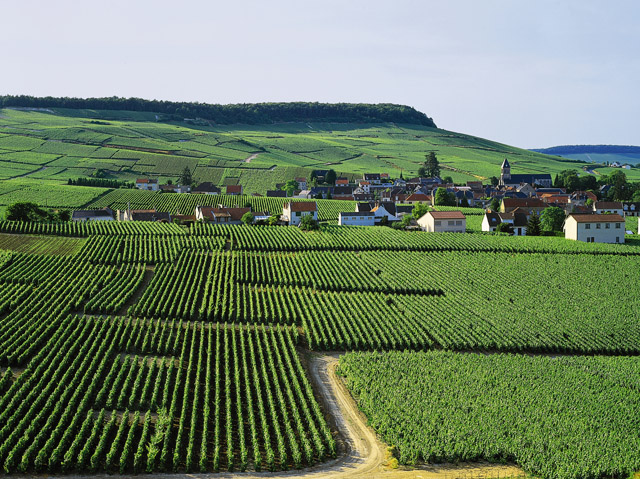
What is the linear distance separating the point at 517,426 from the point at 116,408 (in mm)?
20942

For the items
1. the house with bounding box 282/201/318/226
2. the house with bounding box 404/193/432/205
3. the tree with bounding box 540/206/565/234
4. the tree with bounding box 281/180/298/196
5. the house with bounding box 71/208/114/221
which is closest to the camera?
the tree with bounding box 540/206/565/234

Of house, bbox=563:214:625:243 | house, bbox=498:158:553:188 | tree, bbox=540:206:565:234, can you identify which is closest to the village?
house, bbox=563:214:625:243

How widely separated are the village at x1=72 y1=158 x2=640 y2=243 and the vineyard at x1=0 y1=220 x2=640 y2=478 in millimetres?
6066

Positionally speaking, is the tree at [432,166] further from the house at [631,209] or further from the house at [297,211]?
the house at [297,211]

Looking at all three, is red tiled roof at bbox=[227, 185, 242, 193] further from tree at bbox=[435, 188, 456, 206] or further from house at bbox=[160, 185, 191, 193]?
tree at bbox=[435, 188, 456, 206]

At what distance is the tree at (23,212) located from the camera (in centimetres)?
7762

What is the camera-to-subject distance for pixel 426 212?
90.2 metres

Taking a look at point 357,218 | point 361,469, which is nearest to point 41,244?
point 357,218

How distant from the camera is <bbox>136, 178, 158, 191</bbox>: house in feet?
455

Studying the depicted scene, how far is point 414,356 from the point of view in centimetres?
4112

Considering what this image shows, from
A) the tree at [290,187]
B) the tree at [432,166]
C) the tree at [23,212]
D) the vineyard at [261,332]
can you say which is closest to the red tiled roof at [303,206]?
the vineyard at [261,332]

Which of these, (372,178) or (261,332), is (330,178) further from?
(261,332)

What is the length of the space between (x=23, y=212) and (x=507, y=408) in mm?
67596

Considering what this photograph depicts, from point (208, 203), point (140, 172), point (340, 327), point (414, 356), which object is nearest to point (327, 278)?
point (340, 327)
